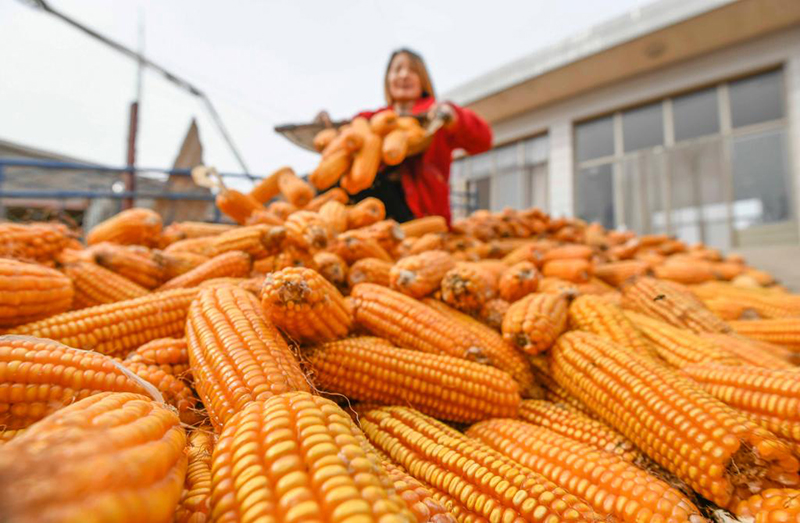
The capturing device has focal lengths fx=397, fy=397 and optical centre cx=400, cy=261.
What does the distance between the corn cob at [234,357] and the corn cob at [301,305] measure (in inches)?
2.8

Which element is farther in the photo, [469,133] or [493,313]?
[469,133]

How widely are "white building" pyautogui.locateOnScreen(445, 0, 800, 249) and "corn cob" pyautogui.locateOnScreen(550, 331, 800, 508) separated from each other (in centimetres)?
767

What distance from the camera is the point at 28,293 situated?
58.0 inches

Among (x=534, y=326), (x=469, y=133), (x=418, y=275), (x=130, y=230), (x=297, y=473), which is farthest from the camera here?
(x=469, y=133)

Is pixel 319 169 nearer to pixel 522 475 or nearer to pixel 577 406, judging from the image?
pixel 577 406

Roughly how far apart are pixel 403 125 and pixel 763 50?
9.13 meters

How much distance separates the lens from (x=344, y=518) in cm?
60

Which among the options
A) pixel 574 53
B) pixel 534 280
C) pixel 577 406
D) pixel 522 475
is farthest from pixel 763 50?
pixel 522 475

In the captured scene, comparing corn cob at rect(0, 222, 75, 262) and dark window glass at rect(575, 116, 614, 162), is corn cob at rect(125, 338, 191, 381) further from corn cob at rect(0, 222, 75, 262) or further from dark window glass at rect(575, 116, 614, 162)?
dark window glass at rect(575, 116, 614, 162)

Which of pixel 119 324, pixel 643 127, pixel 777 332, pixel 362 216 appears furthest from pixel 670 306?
pixel 643 127

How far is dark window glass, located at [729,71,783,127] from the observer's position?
27.2ft

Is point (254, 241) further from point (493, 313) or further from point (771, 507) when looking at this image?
point (771, 507)

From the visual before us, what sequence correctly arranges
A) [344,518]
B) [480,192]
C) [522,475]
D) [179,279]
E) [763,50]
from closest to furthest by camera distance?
[344,518] → [522,475] → [179,279] → [763,50] → [480,192]

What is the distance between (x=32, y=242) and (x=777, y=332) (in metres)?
4.44
